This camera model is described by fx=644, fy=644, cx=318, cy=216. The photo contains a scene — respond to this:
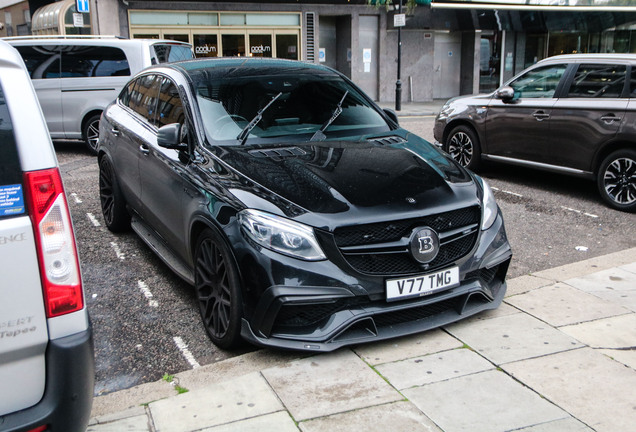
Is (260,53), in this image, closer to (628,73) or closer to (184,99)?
(628,73)

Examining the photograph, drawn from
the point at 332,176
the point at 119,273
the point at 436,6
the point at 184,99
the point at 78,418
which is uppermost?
the point at 436,6

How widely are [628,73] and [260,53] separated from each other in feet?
Result: 54.2

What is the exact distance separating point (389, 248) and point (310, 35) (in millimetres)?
20241

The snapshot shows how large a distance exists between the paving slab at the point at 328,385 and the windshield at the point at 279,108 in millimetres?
1747

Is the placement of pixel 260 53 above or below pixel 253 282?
above

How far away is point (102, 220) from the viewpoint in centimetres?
738

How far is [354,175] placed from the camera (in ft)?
13.6

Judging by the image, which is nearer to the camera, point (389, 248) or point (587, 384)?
point (587, 384)

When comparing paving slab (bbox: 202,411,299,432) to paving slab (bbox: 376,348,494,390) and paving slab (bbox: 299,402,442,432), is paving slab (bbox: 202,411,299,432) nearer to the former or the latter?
paving slab (bbox: 299,402,442,432)

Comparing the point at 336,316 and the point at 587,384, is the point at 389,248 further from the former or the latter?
the point at 587,384

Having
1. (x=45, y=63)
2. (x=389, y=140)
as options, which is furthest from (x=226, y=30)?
(x=389, y=140)

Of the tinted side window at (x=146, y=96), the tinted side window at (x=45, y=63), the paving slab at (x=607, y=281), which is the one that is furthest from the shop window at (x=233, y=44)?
the paving slab at (x=607, y=281)

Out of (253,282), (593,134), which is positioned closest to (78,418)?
(253,282)

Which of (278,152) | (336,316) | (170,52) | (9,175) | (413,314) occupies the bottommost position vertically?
(413,314)
